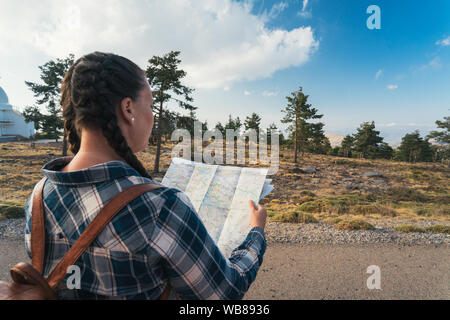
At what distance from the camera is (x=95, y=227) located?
77 centimetres

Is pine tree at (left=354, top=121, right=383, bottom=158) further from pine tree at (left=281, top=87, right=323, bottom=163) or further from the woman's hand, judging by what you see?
the woman's hand

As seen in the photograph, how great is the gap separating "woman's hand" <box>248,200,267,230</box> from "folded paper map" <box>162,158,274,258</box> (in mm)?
86

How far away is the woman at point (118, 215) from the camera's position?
779 mm

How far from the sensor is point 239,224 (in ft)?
5.40

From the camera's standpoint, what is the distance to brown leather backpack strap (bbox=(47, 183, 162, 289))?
77cm

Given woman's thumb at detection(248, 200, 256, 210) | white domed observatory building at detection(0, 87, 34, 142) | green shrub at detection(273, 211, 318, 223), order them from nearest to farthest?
woman's thumb at detection(248, 200, 256, 210) < green shrub at detection(273, 211, 318, 223) < white domed observatory building at detection(0, 87, 34, 142)

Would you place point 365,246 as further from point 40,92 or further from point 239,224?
point 40,92

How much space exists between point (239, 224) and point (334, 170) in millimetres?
27110

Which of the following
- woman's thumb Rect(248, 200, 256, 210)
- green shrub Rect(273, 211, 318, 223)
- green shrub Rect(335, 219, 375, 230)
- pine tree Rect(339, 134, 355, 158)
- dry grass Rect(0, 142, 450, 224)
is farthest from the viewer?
pine tree Rect(339, 134, 355, 158)

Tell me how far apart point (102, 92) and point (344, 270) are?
432cm

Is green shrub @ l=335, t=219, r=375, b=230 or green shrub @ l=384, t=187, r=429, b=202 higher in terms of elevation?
green shrub @ l=335, t=219, r=375, b=230

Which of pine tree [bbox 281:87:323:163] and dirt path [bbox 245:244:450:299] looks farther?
pine tree [bbox 281:87:323:163]

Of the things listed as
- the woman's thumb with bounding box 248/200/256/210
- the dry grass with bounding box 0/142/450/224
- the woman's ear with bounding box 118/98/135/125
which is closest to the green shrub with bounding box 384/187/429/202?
the dry grass with bounding box 0/142/450/224
